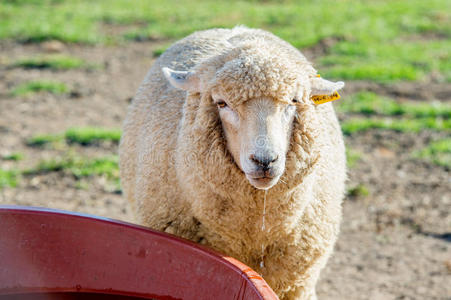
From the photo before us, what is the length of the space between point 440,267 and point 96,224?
272 cm

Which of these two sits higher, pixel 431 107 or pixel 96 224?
pixel 96 224

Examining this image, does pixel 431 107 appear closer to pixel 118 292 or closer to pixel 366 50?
pixel 366 50

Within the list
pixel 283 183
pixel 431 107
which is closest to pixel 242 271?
pixel 283 183

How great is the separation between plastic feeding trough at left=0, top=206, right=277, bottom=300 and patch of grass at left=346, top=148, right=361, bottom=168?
3.50 m

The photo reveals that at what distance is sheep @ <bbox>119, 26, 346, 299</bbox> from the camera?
267 cm

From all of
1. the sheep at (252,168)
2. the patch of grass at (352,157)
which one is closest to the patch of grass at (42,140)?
the patch of grass at (352,157)

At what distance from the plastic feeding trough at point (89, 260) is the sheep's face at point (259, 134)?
0.40m

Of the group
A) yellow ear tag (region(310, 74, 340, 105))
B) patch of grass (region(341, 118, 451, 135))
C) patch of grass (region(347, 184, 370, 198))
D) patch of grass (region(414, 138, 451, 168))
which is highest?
yellow ear tag (region(310, 74, 340, 105))

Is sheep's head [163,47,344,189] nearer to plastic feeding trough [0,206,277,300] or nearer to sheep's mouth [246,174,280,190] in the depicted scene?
→ sheep's mouth [246,174,280,190]

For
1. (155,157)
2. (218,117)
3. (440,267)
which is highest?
(218,117)

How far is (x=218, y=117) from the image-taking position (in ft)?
9.32

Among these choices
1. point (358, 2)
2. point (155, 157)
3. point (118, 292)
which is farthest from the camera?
point (358, 2)

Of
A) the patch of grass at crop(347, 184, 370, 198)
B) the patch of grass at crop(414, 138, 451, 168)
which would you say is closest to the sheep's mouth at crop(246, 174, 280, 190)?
the patch of grass at crop(347, 184, 370, 198)

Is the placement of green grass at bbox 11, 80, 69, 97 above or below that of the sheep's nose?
below
